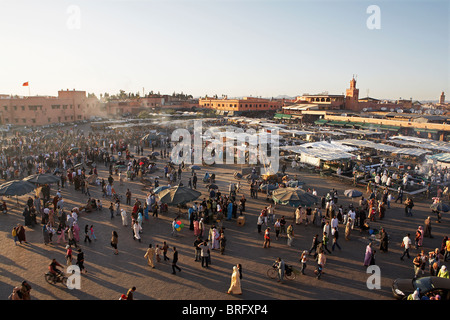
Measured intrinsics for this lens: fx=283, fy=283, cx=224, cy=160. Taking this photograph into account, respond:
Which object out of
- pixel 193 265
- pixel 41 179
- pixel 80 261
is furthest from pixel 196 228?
pixel 41 179

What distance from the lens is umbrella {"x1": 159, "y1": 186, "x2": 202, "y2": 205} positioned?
40.0 feet

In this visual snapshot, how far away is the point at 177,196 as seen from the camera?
1234cm

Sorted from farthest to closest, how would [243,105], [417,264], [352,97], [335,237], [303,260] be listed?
1. [243,105]
2. [352,97]
3. [335,237]
4. [303,260]
5. [417,264]

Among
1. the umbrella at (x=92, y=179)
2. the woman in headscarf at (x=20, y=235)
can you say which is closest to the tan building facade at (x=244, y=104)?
the umbrella at (x=92, y=179)

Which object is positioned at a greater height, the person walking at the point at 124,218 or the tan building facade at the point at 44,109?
the tan building facade at the point at 44,109

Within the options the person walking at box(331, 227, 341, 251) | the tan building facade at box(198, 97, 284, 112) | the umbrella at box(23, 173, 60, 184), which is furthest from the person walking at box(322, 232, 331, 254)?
the tan building facade at box(198, 97, 284, 112)

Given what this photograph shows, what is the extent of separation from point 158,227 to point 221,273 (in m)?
4.43

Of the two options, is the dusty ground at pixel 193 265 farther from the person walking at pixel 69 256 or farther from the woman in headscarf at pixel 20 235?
the person walking at pixel 69 256

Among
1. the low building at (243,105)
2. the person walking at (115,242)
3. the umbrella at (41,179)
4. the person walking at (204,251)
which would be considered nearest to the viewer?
the person walking at (204,251)

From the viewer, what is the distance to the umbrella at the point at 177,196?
480 inches

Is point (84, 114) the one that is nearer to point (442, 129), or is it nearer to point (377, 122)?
point (377, 122)

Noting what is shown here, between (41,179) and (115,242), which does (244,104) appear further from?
(115,242)
